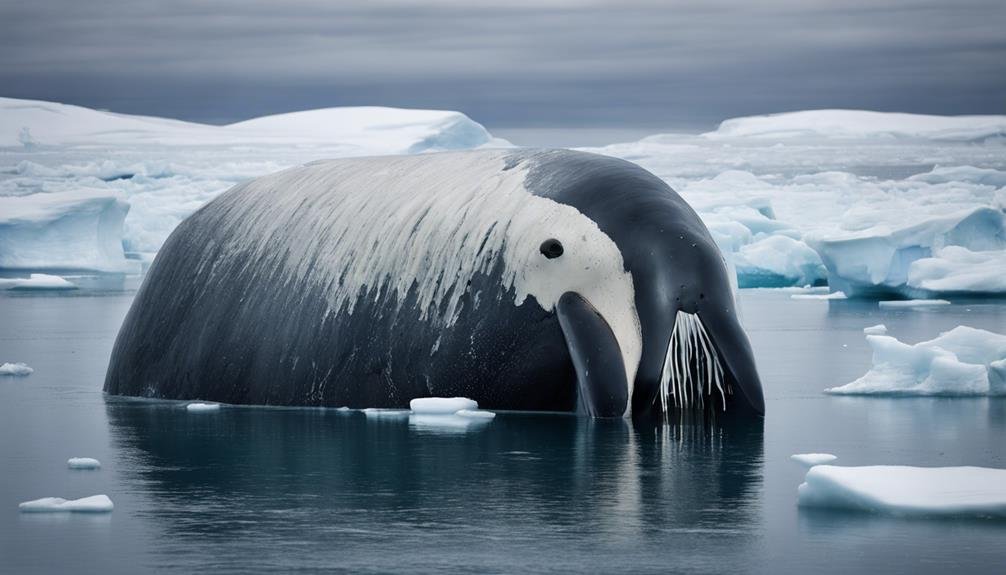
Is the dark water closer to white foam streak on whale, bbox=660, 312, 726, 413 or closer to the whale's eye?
white foam streak on whale, bbox=660, 312, 726, 413

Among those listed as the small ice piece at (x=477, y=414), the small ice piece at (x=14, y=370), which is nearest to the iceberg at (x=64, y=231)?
the small ice piece at (x=14, y=370)

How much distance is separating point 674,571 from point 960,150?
9417 cm

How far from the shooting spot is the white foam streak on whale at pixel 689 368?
1163 cm

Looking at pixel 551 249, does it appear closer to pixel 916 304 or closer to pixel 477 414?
Answer: pixel 477 414

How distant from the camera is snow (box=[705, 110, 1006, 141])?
348 feet

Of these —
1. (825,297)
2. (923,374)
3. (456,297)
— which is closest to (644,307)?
(456,297)

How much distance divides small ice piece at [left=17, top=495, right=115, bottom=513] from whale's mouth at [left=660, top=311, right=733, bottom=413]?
14.6ft

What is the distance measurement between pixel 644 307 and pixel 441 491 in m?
3.07

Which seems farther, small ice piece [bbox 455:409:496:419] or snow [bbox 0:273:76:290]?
snow [bbox 0:273:76:290]

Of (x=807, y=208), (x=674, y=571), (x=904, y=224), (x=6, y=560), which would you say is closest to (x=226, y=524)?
(x=6, y=560)

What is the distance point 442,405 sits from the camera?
12016mm

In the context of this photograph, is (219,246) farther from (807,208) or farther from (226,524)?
(807,208)

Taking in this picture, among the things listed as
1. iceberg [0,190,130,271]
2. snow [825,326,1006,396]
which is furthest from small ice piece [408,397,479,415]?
iceberg [0,190,130,271]

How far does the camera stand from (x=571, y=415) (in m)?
11.9
